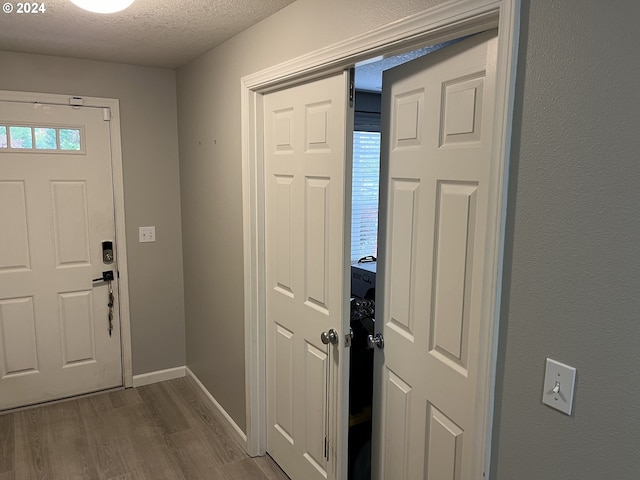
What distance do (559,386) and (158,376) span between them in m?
3.19

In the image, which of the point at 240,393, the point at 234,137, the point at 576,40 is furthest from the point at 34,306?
the point at 576,40

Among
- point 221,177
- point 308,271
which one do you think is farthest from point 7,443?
point 308,271

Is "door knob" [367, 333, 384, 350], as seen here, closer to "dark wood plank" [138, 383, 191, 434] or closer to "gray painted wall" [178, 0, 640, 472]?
"gray painted wall" [178, 0, 640, 472]

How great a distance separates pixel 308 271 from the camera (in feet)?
7.09

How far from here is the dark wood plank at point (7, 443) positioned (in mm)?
2584

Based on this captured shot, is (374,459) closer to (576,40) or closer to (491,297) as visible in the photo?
(491,297)

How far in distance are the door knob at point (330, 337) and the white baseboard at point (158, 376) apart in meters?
2.07

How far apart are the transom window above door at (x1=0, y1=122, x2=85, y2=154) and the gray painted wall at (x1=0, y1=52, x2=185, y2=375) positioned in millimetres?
249

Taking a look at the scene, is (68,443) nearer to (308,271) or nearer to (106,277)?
(106,277)

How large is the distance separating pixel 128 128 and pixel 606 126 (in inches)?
121

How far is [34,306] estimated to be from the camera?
3.16 metres

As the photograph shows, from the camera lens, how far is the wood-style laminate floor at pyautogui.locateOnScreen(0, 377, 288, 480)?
2.55 m

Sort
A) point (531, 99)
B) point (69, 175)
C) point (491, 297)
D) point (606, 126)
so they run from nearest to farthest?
point (606, 126) < point (531, 99) < point (491, 297) < point (69, 175)

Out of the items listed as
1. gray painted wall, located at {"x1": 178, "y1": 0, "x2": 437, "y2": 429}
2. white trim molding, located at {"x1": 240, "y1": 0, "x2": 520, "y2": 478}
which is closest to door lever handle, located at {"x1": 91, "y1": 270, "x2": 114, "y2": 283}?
gray painted wall, located at {"x1": 178, "y1": 0, "x2": 437, "y2": 429}
